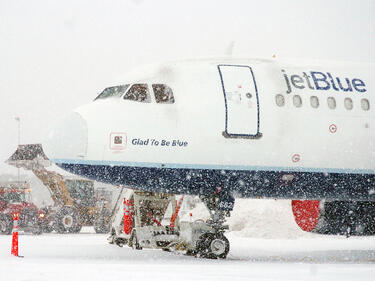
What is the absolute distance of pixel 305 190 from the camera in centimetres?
1417

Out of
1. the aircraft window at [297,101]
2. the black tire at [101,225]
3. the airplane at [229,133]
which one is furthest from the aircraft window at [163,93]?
the black tire at [101,225]

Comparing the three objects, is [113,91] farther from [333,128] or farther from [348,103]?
[348,103]

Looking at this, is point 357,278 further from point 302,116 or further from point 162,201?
point 162,201

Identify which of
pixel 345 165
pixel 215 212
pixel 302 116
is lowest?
pixel 215 212

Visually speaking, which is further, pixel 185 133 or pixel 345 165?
pixel 345 165

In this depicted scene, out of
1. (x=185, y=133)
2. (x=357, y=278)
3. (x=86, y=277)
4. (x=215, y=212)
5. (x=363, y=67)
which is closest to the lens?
(x=86, y=277)

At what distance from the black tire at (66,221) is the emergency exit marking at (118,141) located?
14.8 meters

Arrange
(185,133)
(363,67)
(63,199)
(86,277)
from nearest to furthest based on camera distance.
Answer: (86,277) < (185,133) < (363,67) < (63,199)

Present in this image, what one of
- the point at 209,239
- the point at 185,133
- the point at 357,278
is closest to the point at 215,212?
the point at 209,239

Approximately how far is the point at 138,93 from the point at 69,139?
5.83ft

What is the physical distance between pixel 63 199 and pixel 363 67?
16.7m

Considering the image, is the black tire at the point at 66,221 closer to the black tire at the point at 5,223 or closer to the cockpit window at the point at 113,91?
the black tire at the point at 5,223

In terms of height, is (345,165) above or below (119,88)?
below

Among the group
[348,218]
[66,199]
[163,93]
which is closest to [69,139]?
[163,93]
